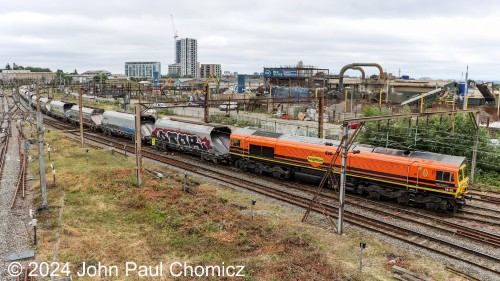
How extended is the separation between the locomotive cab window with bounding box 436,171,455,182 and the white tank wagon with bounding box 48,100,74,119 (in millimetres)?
54892

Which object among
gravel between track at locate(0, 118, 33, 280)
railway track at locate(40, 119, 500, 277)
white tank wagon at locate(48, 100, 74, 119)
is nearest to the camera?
gravel between track at locate(0, 118, 33, 280)

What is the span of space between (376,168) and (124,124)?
1224 inches

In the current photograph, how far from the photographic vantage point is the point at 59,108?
63.1 meters

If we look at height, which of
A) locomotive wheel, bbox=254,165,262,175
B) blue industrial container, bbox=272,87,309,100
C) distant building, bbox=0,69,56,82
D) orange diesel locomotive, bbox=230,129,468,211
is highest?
distant building, bbox=0,69,56,82

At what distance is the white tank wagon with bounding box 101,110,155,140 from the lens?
4331 centimetres

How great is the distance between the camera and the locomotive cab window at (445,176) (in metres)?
21.8

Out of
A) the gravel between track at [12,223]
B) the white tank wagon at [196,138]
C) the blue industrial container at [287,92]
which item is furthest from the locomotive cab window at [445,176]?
the blue industrial container at [287,92]

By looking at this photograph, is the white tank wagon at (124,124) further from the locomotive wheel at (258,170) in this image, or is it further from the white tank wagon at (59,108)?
the locomotive wheel at (258,170)

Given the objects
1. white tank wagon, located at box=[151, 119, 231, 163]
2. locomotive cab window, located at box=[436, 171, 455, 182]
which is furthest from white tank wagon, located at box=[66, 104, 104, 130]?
locomotive cab window, located at box=[436, 171, 455, 182]

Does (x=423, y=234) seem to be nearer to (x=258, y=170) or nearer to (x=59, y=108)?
(x=258, y=170)

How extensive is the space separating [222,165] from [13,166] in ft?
58.1

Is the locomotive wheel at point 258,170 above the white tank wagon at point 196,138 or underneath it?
underneath

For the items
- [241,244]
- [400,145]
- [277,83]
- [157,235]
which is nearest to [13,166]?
[157,235]

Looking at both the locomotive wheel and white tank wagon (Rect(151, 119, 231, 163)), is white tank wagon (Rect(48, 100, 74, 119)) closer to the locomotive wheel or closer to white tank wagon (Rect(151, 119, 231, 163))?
white tank wagon (Rect(151, 119, 231, 163))
